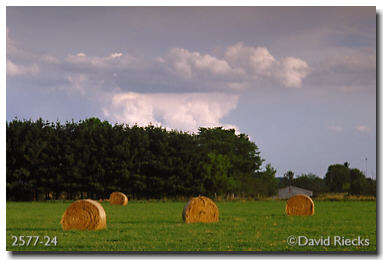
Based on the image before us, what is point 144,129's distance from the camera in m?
53.6

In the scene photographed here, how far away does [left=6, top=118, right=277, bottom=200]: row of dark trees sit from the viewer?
47.6 m

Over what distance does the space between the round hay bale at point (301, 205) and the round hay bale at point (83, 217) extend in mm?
9879

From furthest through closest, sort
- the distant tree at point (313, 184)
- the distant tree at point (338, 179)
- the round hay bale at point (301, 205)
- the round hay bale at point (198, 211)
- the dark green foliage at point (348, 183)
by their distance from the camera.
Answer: the distant tree at point (313, 184) < the dark green foliage at point (348, 183) < the distant tree at point (338, 179) < the round hay bale at point (301, 205) < the round hay bale at point (198, 211)

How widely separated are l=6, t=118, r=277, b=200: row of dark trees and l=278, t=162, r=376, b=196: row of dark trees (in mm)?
4535

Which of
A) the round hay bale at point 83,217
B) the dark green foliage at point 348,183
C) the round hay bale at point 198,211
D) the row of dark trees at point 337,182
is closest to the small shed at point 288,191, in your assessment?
the row of dark trees at point 337,182

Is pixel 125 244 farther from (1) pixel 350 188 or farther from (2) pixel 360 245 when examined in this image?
(1) pixel 350 188

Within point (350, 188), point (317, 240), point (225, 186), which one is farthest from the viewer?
point (225, 186)

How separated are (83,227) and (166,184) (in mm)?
30936

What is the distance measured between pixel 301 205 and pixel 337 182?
21529 mm

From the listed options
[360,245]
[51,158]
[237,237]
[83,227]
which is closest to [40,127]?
[51,158]

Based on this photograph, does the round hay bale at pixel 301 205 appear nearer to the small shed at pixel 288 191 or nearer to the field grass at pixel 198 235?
the field grass at pixel 198 235

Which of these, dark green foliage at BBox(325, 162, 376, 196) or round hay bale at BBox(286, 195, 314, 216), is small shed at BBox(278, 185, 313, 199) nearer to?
dark green foliage at BBox(325, 162, 376, 196)

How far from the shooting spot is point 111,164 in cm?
4928

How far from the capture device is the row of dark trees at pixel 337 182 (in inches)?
1648
